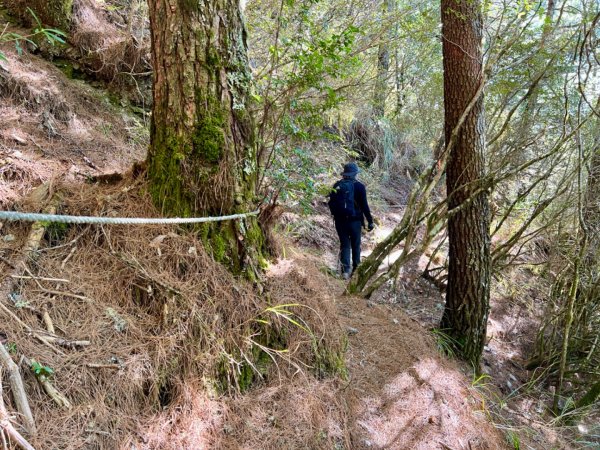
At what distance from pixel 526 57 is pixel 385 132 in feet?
17.7

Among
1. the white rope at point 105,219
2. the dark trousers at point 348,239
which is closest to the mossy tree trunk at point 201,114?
the white rope at point 105,219

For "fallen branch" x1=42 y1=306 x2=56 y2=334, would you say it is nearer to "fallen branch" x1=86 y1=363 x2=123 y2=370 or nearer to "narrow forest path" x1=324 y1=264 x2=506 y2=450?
"fallen branch" x1=86 y1=363 x2=123 y2=370

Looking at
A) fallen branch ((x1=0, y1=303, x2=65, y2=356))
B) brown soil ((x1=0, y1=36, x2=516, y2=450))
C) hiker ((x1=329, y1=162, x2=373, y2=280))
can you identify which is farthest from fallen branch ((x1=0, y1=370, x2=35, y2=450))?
hiker ((x1=329, y1=162, x2=373, y2=280))

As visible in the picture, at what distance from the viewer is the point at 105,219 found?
168cm

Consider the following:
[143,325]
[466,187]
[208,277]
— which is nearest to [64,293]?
[143,325]

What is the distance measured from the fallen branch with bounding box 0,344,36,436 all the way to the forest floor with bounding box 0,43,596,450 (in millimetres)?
55

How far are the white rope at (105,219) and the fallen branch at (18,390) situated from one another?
572mm

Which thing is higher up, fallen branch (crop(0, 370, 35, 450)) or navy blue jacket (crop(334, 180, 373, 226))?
navy blue jacket (crop(334, 180, 373, 226))

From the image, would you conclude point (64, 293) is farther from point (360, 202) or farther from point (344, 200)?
point (360, 202)

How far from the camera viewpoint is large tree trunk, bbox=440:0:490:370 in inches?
166

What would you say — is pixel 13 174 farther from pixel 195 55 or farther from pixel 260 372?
pixel 260 372

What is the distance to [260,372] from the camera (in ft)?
7.87

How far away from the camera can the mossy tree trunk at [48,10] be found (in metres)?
4.88

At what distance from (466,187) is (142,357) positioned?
390cm
